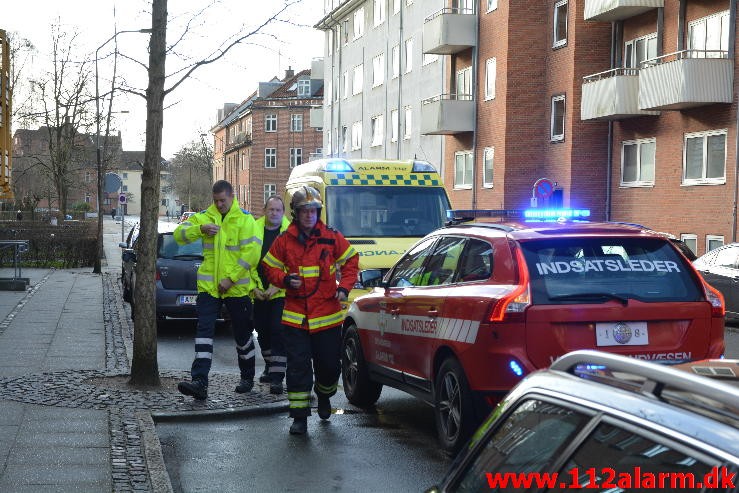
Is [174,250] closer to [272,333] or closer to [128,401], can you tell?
[272,333]

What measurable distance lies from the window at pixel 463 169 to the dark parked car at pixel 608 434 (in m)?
36.6

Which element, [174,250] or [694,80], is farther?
[694,80]

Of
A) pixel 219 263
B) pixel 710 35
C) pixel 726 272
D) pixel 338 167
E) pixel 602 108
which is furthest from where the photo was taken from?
pixel 602 108

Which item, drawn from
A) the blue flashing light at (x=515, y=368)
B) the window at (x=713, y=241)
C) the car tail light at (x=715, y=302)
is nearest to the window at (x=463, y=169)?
the window at (x=713, y=241)

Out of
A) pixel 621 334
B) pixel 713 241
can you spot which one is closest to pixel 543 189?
pixel 713 241

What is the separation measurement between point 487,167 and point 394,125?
11.9m

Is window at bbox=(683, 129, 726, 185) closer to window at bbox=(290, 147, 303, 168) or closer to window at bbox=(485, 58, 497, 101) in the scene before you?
window at bbox=(485, 58, 497, 101)

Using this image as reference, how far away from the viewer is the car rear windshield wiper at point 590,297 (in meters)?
6.99

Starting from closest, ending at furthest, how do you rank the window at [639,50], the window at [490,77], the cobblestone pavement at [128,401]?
the cobblestone pavement at [128,401], the window at [639,50], the window at [490,77]

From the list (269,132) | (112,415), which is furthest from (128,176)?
(112,415)

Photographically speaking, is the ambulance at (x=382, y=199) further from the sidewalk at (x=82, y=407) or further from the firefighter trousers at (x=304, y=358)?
the firefighter trousers at (x=304, y=358)

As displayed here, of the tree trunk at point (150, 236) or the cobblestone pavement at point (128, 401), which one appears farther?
the tree trunk at point (150, 236)

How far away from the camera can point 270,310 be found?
10297 mm

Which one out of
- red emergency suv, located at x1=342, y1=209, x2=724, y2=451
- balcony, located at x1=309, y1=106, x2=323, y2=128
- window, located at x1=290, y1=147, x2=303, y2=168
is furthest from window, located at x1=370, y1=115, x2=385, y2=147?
window, located at x1=290, y1=147, x2=303, y2=168
